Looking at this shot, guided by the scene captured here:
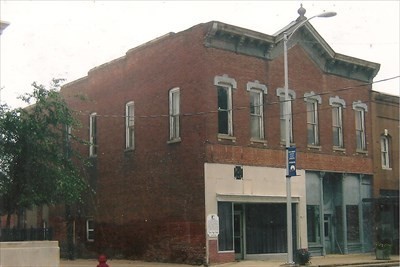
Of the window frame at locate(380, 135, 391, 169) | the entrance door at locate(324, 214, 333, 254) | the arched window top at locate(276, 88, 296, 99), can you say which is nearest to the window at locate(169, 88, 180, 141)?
the arched window top at locate(276, 88, 296, 99)

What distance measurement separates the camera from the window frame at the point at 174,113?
2803cm

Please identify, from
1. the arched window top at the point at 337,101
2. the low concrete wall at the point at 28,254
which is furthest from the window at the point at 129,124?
the low concrete wall at the point at 28,254

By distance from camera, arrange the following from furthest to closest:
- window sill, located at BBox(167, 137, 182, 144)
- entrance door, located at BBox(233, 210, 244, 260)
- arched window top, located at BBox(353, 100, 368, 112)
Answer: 1. arched window top, located at BBox(353, 100, 368, 112)
2. entrance door, located at BBox(233, 210, 244, 260)
3. window sill, located at BBox(167, 137, 182, 144)

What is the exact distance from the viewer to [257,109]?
29.0 metres

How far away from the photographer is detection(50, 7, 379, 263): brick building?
87.6ft

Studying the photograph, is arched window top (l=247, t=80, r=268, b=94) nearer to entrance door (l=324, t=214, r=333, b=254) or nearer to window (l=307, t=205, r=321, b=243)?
window (l=307, t=205, r=321, b=243)

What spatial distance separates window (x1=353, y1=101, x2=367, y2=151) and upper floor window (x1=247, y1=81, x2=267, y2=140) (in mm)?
7457

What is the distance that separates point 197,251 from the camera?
25.8 meters

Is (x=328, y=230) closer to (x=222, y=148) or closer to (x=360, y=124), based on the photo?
(x=360, y=124)

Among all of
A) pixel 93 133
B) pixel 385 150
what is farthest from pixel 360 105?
pixel 93 133

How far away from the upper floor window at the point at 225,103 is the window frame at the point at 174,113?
75.6 inches

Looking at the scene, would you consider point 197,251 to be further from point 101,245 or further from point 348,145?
point 348,145

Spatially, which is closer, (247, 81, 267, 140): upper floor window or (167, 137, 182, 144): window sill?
(167, 137, 182, 144): window sill

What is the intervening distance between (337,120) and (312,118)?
81.2 inches
